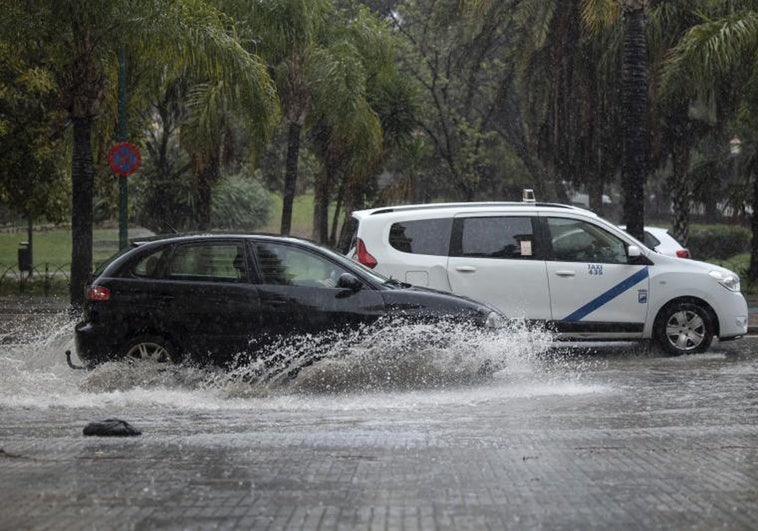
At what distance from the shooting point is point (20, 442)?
26.6 ft

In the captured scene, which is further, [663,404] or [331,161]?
[331,161]

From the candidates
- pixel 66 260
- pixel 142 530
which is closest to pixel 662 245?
pixel 142 530

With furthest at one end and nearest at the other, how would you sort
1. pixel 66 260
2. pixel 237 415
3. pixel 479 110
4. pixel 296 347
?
pixel 479 110 < pixel 66 260 < pixel 296 347 < pixel 237 415

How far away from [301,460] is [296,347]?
132 inches

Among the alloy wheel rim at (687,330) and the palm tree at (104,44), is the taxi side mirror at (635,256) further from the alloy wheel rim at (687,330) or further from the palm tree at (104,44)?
the palm tree at (104,44)

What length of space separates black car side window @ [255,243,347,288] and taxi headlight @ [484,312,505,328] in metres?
1.43

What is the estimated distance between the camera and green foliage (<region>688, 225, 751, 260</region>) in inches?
1711

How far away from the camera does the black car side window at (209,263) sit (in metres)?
10.9

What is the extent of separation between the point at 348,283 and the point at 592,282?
3744 millimetres

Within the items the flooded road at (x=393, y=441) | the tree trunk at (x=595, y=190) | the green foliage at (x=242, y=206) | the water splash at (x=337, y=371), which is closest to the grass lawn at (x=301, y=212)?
the green foliage at (x=242, y=206)

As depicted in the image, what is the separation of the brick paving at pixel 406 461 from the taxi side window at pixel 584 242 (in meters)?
2.53

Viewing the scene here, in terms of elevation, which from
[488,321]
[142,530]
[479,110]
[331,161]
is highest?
[479,110]

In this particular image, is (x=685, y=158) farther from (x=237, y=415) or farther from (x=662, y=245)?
(x=237, y=415)

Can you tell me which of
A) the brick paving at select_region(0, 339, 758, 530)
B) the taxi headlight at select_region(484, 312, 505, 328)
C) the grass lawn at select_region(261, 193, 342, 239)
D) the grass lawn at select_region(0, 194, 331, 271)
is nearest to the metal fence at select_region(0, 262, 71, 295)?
the grass lawn at select_region(0, 194, 331, 271)
